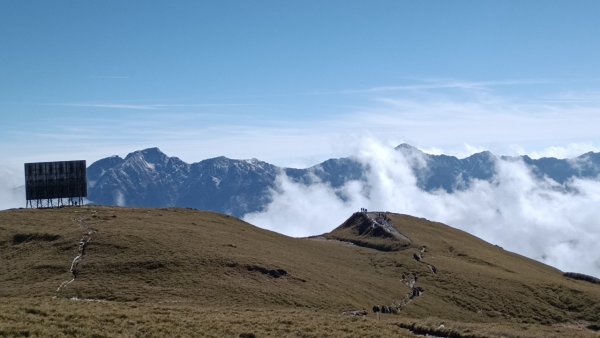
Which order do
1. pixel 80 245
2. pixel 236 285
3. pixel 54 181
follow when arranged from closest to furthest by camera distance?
pixel 236 285 < pixel 80 245 < pixel 54 181

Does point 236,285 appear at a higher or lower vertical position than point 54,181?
lower

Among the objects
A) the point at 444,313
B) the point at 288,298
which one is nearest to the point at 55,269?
the point at 288,298

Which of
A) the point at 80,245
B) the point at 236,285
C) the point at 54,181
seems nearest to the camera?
the point at 236,285

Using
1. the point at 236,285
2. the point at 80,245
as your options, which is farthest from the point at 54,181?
the point at 236,285

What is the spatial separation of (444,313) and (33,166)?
3338 inches

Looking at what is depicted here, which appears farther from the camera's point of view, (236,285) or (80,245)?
(80,245)

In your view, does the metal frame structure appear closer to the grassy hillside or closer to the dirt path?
the grassy hillside

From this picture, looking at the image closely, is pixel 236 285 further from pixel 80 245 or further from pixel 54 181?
pixel 54 181

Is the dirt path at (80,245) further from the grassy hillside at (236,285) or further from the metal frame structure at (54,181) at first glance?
the metal frame structure at (54,181)

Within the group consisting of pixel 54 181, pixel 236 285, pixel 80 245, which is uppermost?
pixel 54 181

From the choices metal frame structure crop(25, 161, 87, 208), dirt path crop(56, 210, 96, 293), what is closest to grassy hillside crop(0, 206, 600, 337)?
dirt path crop(56, 210, 96, 293)

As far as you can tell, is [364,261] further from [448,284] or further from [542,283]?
[542,283]

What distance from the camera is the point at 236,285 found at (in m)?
60.9

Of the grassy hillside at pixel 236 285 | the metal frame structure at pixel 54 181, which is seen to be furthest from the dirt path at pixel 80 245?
the metal frame structure at pixel 54 181
